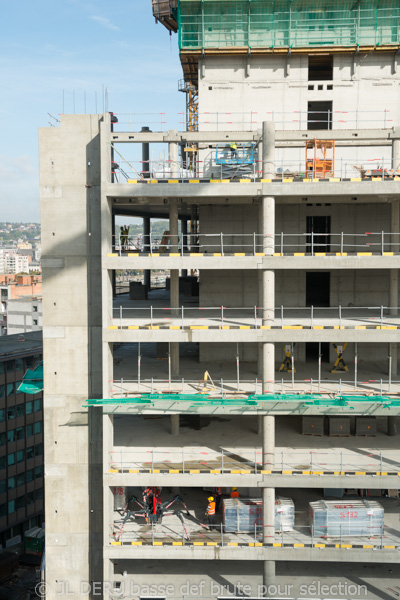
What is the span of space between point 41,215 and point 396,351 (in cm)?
1593

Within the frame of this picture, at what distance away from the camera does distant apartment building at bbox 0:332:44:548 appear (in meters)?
49.9

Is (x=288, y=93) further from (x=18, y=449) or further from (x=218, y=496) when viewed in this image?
(x=18, y=449)

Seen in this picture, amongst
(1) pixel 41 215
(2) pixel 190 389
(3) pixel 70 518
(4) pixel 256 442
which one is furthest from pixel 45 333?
(4) pixel 256 442

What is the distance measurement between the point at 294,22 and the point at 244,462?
740 inches

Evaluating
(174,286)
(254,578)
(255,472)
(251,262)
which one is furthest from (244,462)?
(251,262)

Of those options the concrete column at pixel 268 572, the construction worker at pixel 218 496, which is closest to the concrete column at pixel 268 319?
the concrete column at pixel 268 572

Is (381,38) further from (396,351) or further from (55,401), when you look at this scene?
(55,401)

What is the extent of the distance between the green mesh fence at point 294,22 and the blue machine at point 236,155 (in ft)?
15.0

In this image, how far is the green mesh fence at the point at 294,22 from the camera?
76.1 ft

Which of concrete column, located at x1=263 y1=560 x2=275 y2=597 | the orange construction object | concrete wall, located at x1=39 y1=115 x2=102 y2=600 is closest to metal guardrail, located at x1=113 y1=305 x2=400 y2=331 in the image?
concrete wall, located at x1=39 y1=115 x2=102 y2=600

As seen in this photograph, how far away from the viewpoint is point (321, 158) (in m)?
23.0

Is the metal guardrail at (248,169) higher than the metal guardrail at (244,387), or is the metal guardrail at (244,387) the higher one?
the metal guardrail at (248,169)

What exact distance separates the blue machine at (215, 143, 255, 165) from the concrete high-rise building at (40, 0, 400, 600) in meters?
0.11

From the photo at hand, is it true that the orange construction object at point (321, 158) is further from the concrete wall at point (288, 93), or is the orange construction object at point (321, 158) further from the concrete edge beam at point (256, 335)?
the concrete edge beam at point (256, 335)
